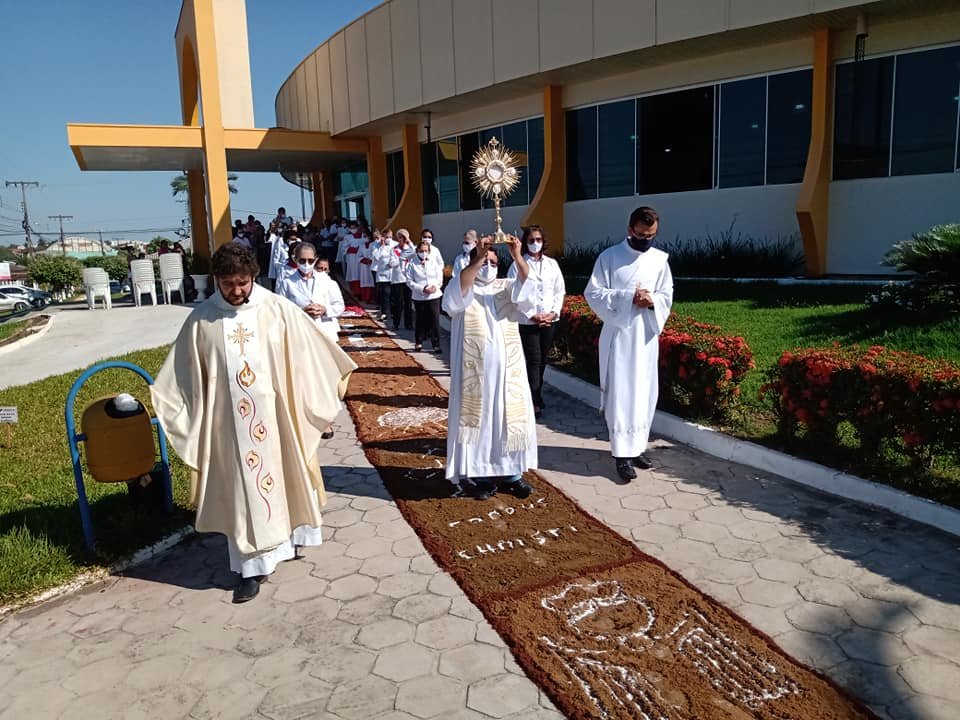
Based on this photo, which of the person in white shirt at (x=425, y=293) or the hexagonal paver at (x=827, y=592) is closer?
the hexagonal paver at (x=827, y=592)

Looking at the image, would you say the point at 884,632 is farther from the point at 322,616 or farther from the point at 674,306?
the point at 674,306

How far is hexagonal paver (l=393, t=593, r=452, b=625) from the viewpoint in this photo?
393cm

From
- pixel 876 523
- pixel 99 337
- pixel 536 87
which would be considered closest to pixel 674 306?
pixel 876 523

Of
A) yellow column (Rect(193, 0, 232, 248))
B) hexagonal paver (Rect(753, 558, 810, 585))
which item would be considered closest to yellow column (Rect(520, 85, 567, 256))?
yellow column (Rect(193, 0, 232, 248))

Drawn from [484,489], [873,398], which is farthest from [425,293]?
[873,398]

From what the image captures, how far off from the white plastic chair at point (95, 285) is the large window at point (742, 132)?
1523cm

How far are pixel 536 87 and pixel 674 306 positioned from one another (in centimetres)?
819

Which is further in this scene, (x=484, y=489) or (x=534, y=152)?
(x=534, y=152)

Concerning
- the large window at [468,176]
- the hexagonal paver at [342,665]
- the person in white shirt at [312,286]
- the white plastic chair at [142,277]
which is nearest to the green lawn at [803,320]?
the person in white shirt at [312,286]

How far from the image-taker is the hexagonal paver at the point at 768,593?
12.9 feet

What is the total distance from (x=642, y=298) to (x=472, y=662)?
10.4ft

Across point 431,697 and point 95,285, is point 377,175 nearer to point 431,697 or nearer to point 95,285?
point 95,285

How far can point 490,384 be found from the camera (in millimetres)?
5426

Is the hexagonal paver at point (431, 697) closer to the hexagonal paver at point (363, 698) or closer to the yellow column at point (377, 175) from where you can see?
the hexagonal paver at point (363, 698)
